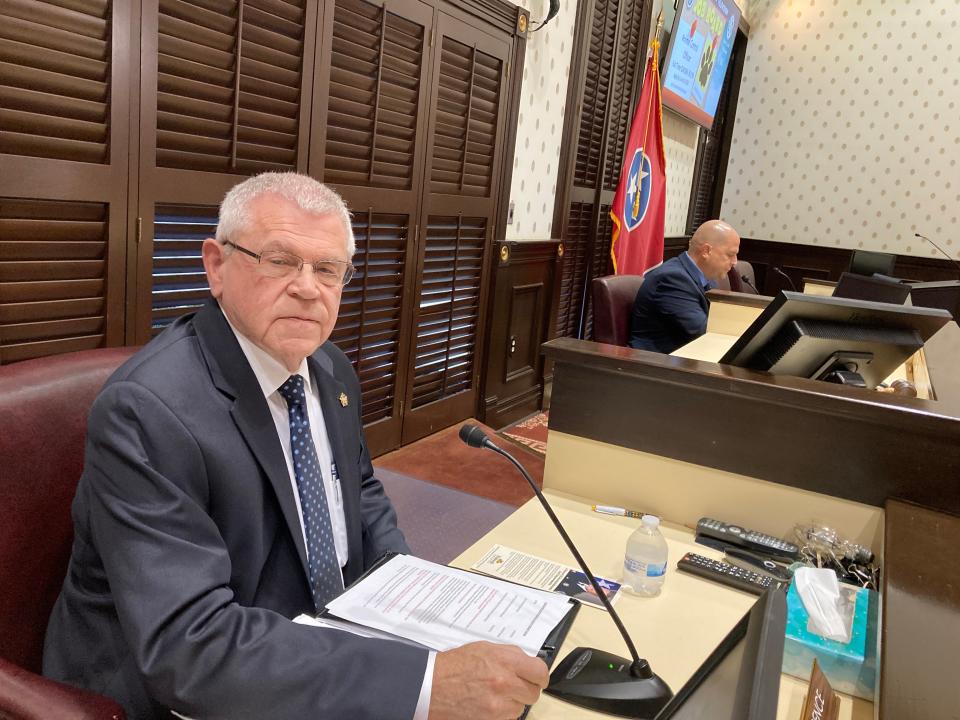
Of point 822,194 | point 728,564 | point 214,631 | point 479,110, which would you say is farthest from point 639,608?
point 822,194

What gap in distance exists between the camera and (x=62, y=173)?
176 cm

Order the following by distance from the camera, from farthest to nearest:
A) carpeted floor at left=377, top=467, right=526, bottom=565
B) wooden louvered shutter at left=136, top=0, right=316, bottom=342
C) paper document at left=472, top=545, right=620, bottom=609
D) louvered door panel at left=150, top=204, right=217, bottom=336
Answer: carpeted floor at left=377, top=467, right=526, bottom=565 → louvered door panel at left=150, top=204, right=217, bottom=336 → wooden louvered shutter at left=136, top=0, right=316, bottom=342 → paper document at left=472, top=545, right=620, bottom=609

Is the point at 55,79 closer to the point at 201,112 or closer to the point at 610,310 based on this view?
the point at 201,112

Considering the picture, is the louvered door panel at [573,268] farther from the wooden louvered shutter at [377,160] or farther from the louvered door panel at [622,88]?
the wooden louvered shutter at [377,160]

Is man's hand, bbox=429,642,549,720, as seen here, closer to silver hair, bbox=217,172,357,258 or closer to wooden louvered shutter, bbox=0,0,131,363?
silver hair, bbox=217,172,357,258

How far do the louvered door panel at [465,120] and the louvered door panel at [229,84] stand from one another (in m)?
0.94

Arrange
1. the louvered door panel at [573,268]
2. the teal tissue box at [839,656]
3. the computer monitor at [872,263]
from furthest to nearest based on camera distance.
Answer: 1. the computer monitor at [872,263]
2. the louvered door panel at [573,268]
3. the teal tissue box at [839,656]

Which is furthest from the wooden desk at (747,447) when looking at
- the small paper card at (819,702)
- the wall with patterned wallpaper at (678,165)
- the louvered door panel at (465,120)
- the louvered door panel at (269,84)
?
the wall with patterned wallpaper at (678,165)

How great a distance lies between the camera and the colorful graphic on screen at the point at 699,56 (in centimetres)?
514

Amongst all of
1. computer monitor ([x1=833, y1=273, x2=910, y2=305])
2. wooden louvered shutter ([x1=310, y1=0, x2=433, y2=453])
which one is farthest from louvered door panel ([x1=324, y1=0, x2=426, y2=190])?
computer monitor ([x1=833, y1=273, x2=910, y2=305])

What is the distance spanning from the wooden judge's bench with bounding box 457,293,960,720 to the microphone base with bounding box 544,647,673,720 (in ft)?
0.09

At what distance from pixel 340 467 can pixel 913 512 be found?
1020 millimetres

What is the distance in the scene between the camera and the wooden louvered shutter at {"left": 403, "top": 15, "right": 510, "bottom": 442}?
3277 mm

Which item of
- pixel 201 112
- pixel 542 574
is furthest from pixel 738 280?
pixel 542 574
